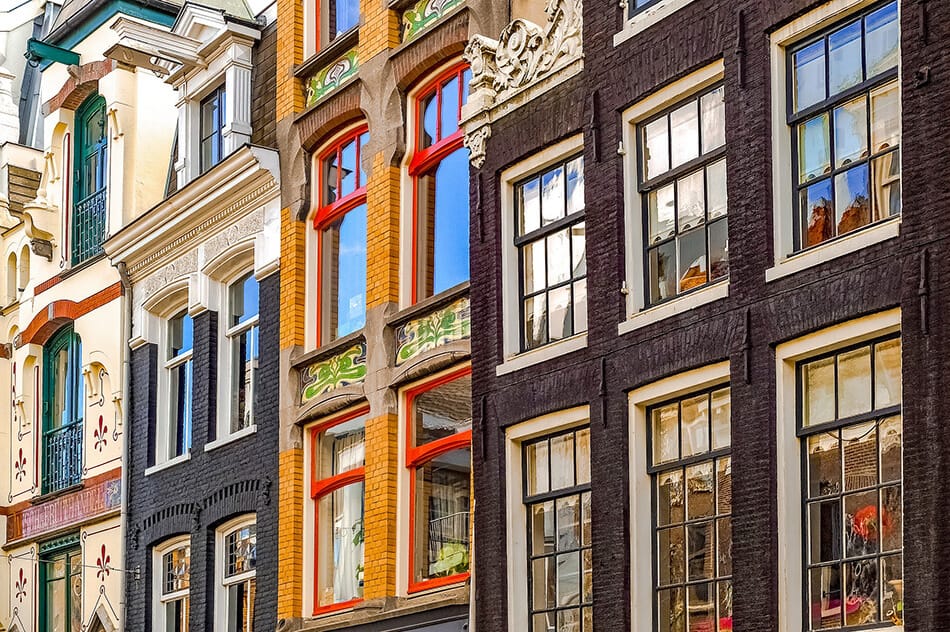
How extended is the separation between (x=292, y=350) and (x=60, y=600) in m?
8.21

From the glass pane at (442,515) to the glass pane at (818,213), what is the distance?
5951mm

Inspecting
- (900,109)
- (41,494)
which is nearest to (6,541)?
(41,494)

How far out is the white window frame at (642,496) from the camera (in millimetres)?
17734

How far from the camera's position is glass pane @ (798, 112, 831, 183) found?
16.3 metres

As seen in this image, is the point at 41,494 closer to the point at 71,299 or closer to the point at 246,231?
the point at 71,299

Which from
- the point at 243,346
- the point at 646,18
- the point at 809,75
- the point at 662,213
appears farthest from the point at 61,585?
the point at 809,75

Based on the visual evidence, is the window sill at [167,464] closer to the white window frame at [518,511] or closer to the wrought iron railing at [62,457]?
the wrought iron railing at [62,457]

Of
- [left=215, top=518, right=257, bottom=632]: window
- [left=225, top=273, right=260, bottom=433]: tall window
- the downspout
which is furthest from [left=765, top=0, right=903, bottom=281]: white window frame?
the downspout

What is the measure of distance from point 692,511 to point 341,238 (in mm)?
8386

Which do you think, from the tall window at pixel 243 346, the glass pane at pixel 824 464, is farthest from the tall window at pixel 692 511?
the tall window at pixel 243 346

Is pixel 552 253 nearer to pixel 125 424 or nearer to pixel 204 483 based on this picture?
pixel 204 483

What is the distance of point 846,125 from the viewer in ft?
52.7

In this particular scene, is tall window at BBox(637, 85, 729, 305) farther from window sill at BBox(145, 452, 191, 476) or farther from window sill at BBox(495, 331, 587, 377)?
window sill at BBox(145, 452, 191, 476)

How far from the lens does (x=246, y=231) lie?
86.5 ft
